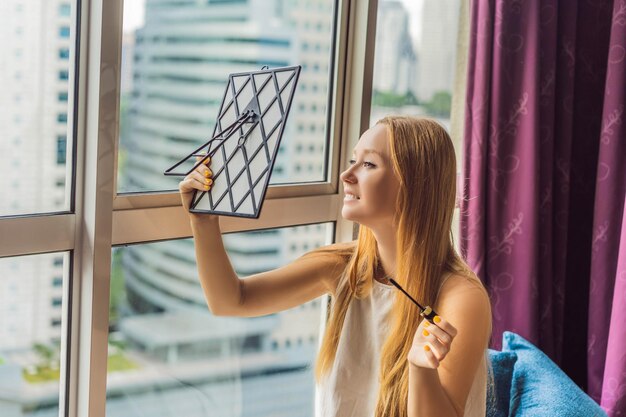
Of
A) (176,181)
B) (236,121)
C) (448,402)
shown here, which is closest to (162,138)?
(176,181)

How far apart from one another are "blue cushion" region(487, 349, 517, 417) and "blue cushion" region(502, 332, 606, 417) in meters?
0.01

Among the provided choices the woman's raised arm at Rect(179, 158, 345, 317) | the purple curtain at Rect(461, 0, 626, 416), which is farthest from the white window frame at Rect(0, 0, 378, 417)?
the purple curtain at Rect(461, 0, 626, 416)

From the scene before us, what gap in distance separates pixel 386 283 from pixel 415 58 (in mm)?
1036

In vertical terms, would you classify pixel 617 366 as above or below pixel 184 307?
below

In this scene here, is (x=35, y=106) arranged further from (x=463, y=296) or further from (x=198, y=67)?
(x=463, y=296)

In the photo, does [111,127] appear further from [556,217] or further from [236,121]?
[556,217]

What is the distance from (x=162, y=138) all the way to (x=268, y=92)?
1.45ft

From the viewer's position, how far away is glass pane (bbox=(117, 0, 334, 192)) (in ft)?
5.84

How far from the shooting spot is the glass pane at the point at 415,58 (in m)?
2.41

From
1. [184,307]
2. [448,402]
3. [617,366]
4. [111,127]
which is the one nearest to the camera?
[448,402]

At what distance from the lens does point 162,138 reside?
6.10 ft

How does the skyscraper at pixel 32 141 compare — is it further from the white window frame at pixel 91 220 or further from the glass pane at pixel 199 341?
the glass pane at pixel 199 341

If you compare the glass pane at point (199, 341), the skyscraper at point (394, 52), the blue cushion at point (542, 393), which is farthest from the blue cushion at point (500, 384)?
the skyscraper at point (394, 52)

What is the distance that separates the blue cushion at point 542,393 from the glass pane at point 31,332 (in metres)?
1.10
